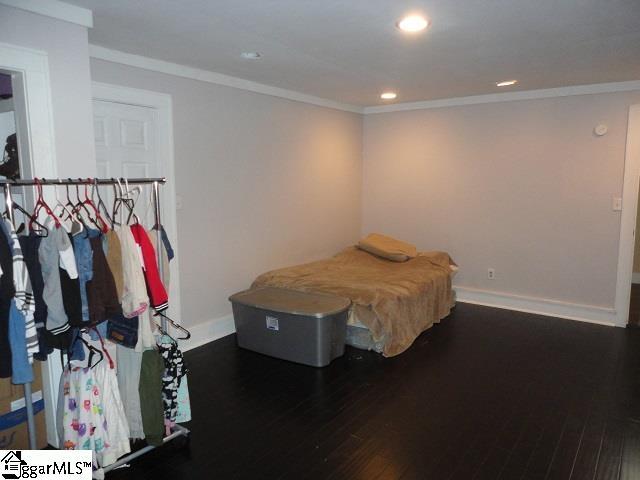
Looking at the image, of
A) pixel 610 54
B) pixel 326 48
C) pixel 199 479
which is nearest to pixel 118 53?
pixel 326 48

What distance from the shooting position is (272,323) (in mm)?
3588

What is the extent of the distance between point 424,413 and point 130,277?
1908 millimetres

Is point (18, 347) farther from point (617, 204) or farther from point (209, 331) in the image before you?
point (617, 204)

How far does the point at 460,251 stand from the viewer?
5246mm

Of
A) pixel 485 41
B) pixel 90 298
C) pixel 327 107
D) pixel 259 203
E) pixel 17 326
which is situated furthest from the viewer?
pixel 327 107

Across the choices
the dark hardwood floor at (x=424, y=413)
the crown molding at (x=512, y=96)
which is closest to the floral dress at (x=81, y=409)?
the dark hardwood floor at (x=424, y=413)

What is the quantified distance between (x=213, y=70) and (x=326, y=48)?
3.78 feet

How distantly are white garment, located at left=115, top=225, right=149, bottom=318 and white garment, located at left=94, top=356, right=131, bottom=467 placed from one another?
30cm

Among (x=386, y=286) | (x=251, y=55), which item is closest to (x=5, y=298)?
(x=251, y=55)

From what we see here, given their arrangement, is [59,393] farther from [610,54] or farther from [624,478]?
[610,54]

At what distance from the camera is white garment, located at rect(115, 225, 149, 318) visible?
2.17 metres

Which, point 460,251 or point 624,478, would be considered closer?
point 624,478

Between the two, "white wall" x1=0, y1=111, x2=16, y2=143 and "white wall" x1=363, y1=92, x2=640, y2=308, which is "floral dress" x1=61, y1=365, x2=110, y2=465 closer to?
"white wall" x1=0, y1=111, x2=16, y2=143

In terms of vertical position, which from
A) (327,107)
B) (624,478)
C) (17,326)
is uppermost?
(327,107)
